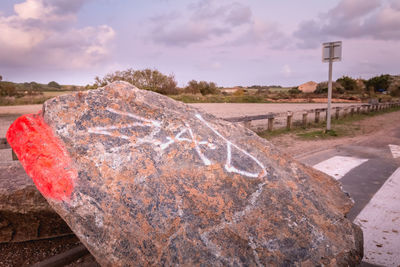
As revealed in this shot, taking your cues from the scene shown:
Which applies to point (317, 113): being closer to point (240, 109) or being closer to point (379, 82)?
point (240, 109)

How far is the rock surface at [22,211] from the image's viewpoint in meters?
2.42

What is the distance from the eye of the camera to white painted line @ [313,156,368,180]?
514 centimetres

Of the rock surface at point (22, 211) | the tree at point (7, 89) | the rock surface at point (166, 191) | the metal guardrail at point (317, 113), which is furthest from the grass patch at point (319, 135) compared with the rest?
the tree at point (7, 89)

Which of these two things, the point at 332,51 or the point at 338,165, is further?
the point at 332,51

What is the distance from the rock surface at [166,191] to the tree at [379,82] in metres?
62.9

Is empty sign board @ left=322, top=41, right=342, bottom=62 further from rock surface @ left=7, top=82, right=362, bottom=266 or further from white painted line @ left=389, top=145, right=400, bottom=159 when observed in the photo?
rock surface @ left=7, top=82, right=362, bottom=266

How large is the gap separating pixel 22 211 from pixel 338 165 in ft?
17.6

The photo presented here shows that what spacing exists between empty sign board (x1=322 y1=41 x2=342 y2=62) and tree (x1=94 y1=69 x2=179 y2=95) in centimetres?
1311

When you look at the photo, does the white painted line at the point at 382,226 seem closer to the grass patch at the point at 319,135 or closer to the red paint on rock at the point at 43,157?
the red paint on rock at the point at 43,157

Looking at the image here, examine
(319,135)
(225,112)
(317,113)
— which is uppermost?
(317,113)

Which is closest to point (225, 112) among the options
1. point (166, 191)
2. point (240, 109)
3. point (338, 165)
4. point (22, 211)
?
point (240, 109)

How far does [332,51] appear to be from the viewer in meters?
9.38

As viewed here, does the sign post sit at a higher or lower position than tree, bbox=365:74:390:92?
lower

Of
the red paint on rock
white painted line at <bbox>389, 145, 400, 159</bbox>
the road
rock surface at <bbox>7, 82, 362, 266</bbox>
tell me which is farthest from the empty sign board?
the red paint on rock
